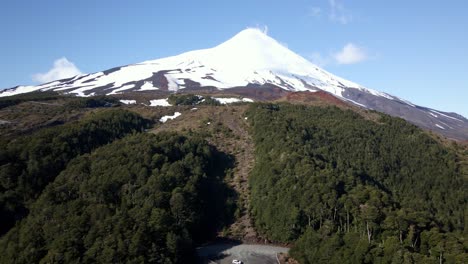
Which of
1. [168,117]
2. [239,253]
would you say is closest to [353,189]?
[239,253]

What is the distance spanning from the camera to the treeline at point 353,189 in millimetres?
39656

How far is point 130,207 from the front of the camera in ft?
160

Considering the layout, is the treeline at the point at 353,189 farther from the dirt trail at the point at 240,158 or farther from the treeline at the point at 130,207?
the treeline at the point at 130,207

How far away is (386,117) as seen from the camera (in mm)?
86688

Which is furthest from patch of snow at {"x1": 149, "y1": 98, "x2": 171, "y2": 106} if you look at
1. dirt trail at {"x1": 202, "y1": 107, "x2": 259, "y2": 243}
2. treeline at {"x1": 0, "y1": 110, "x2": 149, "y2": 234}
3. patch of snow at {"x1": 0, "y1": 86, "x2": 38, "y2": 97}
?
patch of snow at {"x1": 0, "y1": 86, "x2": 38, "y2": 97}

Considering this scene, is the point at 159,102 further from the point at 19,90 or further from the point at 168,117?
the point at 19,90

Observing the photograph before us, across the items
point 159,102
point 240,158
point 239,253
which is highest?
point 159,102

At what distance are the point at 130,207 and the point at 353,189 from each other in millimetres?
24558

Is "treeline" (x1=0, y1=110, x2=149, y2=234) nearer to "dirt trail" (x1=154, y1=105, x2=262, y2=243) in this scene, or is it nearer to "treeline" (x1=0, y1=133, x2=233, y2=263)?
"treeline" (x1=0, y1=133, x2=233, y2=263)

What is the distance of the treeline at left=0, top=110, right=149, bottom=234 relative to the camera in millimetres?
52625

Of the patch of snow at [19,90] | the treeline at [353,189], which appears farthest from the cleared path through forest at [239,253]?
the patch of snow at [19,90]

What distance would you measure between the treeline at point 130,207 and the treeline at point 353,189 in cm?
712

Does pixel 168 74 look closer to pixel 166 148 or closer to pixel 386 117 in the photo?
pixel 386 117

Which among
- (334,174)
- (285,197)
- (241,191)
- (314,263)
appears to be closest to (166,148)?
(241,191)
